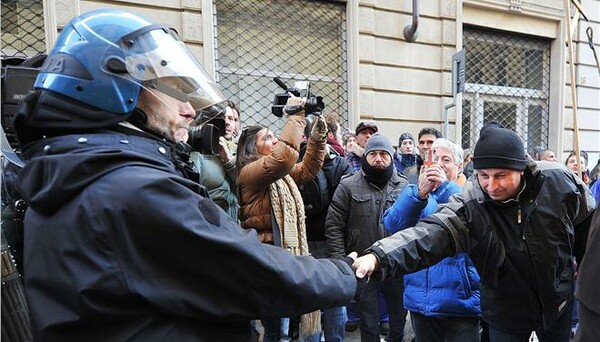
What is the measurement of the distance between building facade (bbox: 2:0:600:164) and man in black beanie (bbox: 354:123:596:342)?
4002mm

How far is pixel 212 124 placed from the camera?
228 cm

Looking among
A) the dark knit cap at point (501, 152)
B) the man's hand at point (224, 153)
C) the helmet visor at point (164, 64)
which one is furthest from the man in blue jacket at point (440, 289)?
the helmet visor at point (164, 64)

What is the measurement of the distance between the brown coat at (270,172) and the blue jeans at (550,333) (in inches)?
62.6

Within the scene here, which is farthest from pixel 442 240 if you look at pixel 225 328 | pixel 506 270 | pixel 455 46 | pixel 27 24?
pixel 455 46

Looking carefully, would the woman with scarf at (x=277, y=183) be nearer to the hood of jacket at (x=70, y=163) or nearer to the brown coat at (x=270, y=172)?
the brown coat at (x=270, y=172)

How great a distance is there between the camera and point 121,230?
1.13 meters

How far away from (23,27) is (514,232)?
18.6 ft

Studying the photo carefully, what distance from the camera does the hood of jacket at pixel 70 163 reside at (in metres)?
1.12

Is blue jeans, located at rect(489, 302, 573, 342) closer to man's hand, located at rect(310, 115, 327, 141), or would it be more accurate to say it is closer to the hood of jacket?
man's hand, located at rect(310, 115, 327, 141)

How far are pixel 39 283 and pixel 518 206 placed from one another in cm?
222

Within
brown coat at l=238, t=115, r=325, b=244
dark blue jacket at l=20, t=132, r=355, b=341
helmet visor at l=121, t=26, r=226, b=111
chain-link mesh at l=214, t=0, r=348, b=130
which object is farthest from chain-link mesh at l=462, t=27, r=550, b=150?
dark blue jacket at l=20, t=132, r=355, b=341

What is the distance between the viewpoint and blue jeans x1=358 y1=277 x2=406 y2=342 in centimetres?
382

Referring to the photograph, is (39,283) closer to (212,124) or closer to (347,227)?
(212,124)

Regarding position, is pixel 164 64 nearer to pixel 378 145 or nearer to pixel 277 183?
pixel 277 183
